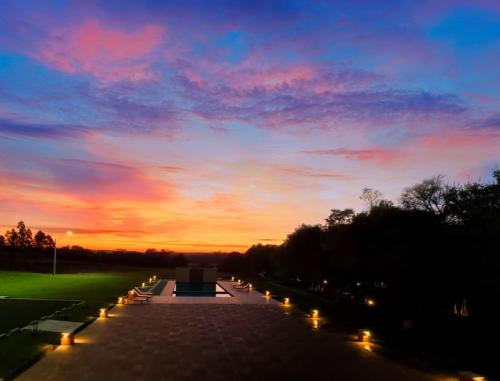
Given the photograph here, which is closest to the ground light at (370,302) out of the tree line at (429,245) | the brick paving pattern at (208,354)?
the tree line at (429,245)

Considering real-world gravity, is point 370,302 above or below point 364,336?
above

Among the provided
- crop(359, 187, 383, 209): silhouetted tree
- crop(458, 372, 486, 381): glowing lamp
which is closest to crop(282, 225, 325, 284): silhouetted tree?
crop(359, 187, 383, 209): silhouetted tree

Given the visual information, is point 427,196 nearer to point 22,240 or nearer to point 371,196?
point 371,196

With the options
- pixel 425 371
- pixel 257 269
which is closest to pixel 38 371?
pixel 425 371

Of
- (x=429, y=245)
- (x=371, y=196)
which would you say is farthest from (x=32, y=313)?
(x=371, y=196)

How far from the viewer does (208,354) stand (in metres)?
16.1

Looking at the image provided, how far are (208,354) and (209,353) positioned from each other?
0.52 feet

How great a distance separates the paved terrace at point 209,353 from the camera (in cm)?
1355

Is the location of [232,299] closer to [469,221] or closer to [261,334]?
[261,334]

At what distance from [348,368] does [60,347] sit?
8727mm

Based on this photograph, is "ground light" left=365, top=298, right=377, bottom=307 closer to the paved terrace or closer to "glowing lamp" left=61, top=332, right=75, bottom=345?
the paved terrace

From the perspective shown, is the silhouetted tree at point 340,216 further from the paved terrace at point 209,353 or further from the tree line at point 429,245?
the paved terrace at point 209,353

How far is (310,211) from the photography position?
50.9 metres

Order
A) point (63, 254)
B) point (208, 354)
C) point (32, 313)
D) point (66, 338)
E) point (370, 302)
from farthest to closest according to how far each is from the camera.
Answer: point (63, 254) → point (370, 302) → point (32, 313) → point (66, 338) → point (208, 354)
